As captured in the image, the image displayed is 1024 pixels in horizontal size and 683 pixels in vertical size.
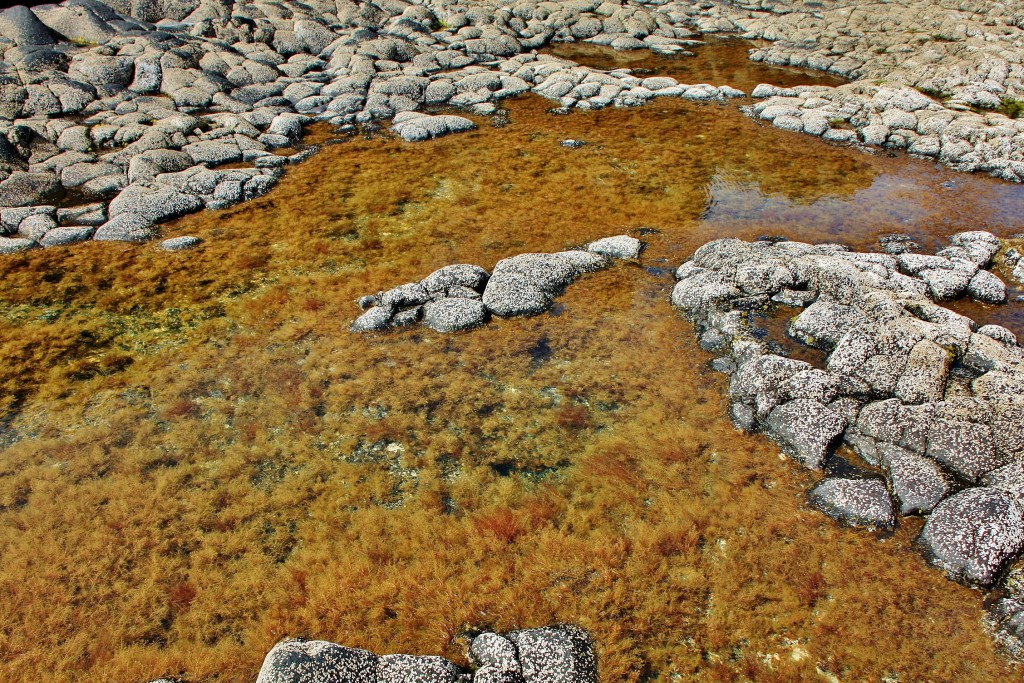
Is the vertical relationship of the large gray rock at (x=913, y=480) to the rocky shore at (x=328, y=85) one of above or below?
below

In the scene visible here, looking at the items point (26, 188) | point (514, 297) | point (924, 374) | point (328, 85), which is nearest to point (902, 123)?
point (924, 374)

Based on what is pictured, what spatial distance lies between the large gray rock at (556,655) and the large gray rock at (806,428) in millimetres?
2551

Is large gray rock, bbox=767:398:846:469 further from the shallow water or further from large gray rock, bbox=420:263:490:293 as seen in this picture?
large gray rock, bbox=420:263:490:293

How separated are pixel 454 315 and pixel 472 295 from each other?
1.55 ft

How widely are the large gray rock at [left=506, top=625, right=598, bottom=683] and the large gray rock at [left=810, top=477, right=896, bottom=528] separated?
7.40 feet

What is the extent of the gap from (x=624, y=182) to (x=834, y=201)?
329 centimetres

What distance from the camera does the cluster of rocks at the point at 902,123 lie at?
11.3 m

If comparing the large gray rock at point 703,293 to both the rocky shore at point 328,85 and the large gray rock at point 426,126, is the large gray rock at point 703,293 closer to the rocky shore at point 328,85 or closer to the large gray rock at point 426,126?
the rocky shore at point 328,85

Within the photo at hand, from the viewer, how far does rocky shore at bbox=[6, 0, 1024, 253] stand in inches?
418

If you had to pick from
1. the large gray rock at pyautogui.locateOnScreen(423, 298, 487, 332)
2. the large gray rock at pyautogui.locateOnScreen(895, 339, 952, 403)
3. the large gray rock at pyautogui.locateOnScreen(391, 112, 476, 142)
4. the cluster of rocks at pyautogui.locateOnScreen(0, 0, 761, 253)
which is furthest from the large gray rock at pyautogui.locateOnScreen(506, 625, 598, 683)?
the large gray rock at pyautogui.locateOnScreen(391, 112, 476, 142)

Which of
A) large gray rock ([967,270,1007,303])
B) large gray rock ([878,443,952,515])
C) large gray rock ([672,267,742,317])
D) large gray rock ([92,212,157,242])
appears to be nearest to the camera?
large gray rock ([878,443,952,515])

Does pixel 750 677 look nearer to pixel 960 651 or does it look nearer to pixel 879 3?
pixel 960 651

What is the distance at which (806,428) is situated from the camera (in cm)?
562

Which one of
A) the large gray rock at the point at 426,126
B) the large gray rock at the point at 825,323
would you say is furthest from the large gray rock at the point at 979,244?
the large gray rock at the point at 426,126
